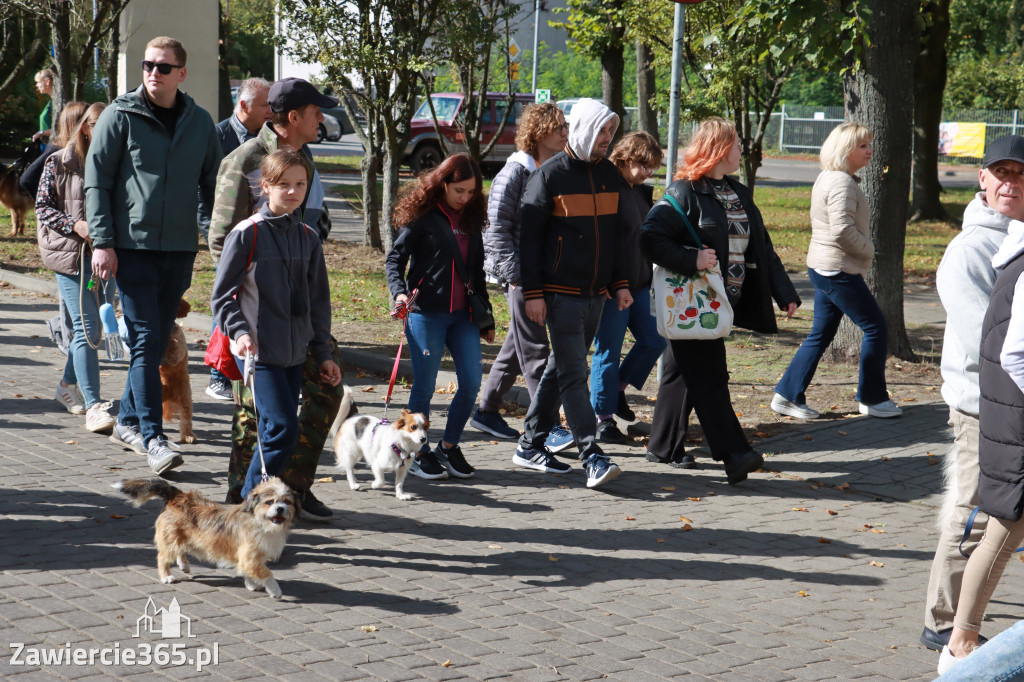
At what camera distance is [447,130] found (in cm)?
2972

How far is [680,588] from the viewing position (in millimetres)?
5156

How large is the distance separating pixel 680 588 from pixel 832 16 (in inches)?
228

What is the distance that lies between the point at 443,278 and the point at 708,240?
1.58 metres


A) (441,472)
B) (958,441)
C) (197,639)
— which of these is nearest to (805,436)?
(441,472)

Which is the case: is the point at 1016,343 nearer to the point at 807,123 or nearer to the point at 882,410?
the point at 882,410

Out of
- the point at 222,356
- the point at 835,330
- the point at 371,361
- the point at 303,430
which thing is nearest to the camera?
the point at 222,356

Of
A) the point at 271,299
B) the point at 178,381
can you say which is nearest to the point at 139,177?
the point at 178,381

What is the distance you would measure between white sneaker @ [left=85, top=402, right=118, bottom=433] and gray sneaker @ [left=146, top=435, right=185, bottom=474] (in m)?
0.90

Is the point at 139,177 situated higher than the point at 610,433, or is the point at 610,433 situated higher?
the point at 139,177

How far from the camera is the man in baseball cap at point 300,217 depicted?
559 centimetres

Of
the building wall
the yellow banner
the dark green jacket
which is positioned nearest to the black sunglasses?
the dark green jacket

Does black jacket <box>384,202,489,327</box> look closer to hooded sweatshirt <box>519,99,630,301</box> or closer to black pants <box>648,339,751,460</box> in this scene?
hooded sweatshirt <box>519,99,630,301</box>

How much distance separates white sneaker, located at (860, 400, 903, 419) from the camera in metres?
8.40

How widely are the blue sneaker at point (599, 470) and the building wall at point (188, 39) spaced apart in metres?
11.3
